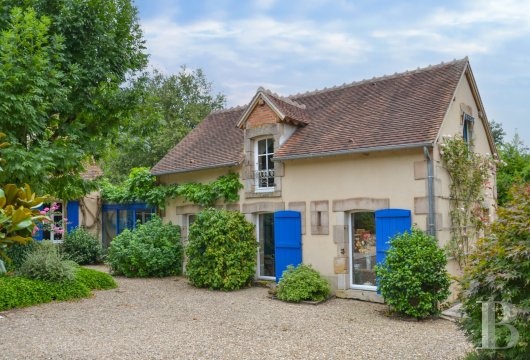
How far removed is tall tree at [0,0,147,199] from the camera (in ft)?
23.2

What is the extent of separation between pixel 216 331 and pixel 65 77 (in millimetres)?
5695

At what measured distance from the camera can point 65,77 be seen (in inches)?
345

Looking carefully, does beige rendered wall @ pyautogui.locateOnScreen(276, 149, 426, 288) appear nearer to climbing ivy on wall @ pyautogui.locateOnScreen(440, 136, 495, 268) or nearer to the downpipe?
the downpipe

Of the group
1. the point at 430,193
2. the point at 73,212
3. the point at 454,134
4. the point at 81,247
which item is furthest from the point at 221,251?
the point at 73,212

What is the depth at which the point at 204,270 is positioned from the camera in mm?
10867

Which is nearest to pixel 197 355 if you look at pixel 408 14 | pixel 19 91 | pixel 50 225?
pixel 19 91

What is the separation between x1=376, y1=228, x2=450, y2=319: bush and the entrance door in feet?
12.7

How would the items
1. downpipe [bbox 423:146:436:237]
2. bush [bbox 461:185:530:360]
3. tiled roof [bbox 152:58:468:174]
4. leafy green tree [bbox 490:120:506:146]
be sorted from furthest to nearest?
leafy green tree [bbox 490:120:506:146] < tiled roof [bbox 152:58:468:174] < downpipe [bbox 423:146:436:237] < bush [bbox 461:185:530:360]

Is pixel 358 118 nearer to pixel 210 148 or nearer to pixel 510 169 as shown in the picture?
pixel 210 148

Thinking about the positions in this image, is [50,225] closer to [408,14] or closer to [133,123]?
[133,123]

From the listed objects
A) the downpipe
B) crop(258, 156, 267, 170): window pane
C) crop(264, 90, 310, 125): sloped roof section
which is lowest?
the downpipe

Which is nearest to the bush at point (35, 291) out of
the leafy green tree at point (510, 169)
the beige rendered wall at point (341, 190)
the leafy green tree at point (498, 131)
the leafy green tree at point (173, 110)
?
the beige rendered wall at point (341, 190)

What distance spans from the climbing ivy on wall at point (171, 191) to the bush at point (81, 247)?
1.60 metres

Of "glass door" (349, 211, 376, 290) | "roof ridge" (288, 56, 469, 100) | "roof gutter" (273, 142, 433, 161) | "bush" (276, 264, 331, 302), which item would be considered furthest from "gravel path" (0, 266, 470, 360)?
"roof ridge" (288, 56, 469, 100)
